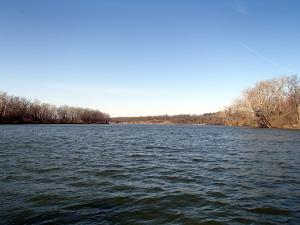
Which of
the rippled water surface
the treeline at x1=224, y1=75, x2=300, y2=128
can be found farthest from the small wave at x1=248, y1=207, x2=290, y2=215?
the treeline at x1=224, y1=75, x2=300, y2=128

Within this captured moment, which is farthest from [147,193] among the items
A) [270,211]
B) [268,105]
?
[268,105]

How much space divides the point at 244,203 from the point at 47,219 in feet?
24.0

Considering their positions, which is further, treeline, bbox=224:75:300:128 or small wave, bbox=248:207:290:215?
treeline, bbox=224:75:300:128

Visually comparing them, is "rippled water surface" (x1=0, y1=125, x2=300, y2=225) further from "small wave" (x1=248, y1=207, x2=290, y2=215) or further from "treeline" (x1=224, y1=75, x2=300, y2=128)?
"treeline" (x1=224, y1=75, x2=300, y2=128)

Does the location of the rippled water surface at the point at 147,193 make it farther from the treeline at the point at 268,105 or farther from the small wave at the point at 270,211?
the treeline at the point at 268,105

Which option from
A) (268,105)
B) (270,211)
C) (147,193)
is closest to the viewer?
(270,211)

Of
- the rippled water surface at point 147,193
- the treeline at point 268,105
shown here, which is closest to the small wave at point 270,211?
the rippled water surface at point 147,193

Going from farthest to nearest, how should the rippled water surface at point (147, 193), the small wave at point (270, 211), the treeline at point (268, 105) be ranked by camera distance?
the treeline at point (268, 105), the small wave at point (270, 211), the rippled water surface at point (147, 193)

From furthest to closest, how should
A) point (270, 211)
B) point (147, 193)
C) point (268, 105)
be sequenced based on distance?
point (268, 105) → point (147, 193) → point (270, 211)

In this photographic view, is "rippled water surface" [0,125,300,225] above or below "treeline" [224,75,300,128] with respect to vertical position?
below

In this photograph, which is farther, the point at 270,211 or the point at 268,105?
the point at 268,105

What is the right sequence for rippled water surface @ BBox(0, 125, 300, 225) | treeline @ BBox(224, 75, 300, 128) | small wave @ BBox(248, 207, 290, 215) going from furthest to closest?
treeline @ BBox(224, 75, 300, 128)
small wave @ BBox(248, 207, 290, 215)
rippled water surface @ BBox(0, 125, 300, 225)

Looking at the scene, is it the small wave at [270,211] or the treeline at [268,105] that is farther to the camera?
the treeline at [268,105]

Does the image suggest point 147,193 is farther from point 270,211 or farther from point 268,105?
point 268,105
